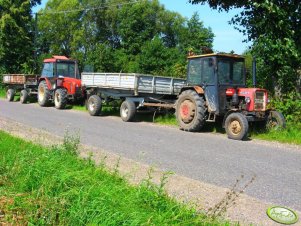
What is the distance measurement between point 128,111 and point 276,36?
562cm

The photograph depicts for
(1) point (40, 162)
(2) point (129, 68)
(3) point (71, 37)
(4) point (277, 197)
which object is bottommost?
(4) point (277, 197)

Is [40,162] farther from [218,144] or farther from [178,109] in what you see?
[178,109]

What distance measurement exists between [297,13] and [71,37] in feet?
183

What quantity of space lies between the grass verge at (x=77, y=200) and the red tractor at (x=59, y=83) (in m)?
14.6

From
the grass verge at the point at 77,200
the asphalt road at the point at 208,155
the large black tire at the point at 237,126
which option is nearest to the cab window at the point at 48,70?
the asphalt road at the point at 208,155

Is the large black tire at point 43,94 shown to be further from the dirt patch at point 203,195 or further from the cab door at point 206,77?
the dirt patch at point 203,195

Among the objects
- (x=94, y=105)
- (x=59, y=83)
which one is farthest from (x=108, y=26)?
(x=94, y=105)

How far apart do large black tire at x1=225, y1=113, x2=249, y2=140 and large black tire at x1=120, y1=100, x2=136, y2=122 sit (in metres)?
4.55

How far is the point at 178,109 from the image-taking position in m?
13.8

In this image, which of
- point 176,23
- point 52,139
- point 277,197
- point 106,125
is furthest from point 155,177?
point 176,23

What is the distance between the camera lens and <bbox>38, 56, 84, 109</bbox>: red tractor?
67.7 feet

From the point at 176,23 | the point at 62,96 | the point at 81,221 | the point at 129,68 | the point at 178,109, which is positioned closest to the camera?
the point at 81,221

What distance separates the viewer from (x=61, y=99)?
66.8 ft

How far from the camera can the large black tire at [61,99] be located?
20438 mm
